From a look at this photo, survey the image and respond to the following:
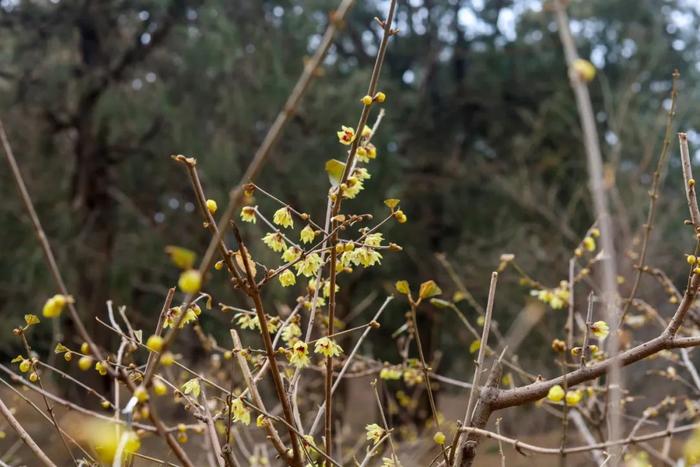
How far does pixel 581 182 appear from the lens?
7227 mm

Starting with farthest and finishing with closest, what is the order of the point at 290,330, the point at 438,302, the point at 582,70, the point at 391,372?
the point at 391,372, the point at 438,302, the point at 290,330, the point at 582,70

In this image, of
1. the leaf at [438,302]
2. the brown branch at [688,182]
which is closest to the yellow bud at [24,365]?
the leaf at [438,302]

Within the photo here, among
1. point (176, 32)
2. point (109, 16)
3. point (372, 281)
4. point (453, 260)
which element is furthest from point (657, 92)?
point (109, 16)

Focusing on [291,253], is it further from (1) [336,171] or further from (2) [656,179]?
(2) [656,179]

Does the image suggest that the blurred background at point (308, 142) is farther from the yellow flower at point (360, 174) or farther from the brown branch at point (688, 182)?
the brown branch at point (688, 182)

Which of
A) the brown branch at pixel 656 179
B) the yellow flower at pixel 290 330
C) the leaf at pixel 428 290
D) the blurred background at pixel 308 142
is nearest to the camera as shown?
the leaf at pixel 428 290

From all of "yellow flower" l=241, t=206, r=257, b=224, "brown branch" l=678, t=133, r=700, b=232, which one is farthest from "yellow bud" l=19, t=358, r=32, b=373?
"brown branch" l=678, t=133, r=700, b=232

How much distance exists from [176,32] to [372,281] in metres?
2.99

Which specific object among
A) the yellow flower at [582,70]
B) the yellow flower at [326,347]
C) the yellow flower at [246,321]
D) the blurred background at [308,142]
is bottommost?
the blurred background at [308,142]

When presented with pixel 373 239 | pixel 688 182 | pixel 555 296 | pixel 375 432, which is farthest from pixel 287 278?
pixel 555 296

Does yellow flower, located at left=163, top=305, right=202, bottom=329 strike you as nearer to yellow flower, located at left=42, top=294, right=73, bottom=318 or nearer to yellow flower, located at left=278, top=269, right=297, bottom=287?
yellow flower, located at left=278, top=269, right=297, bottom=287

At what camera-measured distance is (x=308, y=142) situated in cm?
626

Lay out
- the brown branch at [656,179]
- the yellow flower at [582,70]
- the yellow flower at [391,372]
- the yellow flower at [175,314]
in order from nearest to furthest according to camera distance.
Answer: the yellow flower at [582,70], the yellow flower at [175,314], the brown branch at [656,179], the yellow flower at [391,372]

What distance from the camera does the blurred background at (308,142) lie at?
6.21 meters
